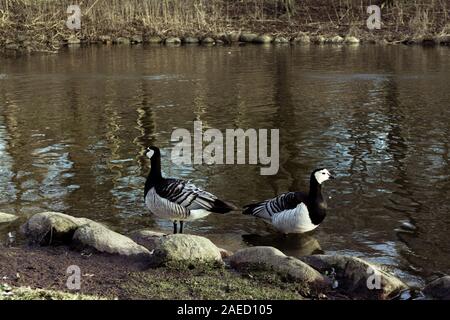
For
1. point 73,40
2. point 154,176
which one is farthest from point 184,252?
point 73,40

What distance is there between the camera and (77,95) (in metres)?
17.2

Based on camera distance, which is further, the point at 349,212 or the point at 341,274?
the point at 349,212

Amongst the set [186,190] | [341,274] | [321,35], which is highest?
[321,35]

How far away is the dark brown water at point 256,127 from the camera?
25.4ft

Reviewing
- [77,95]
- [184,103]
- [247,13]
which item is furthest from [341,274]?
[247,13]

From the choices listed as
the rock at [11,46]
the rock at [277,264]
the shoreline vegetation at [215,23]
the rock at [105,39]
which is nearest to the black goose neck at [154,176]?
the rock at [277,264]

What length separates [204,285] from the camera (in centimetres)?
537

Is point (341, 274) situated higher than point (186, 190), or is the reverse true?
point (186, 190)

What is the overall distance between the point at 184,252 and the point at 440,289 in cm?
229

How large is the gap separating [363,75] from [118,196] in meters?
12.8

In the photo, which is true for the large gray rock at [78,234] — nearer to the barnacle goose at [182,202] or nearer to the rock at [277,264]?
the barnacle goose at [182,202]

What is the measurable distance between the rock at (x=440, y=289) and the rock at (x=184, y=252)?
1.89 m

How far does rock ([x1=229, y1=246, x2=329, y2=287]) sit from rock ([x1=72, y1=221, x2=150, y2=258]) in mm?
964
